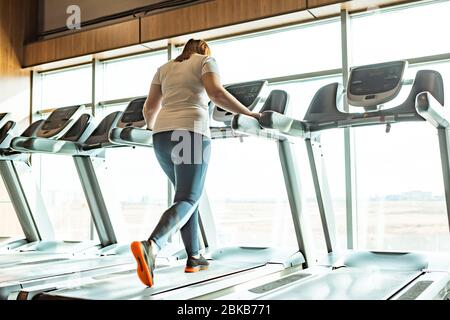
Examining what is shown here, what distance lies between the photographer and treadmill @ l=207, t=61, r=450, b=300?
114 inches

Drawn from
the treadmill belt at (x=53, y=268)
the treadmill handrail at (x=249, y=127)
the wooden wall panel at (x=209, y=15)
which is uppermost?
the wooden wall panel at (x=209, y=15)

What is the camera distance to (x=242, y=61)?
5934mm

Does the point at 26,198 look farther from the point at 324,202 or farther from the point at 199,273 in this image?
the point at 324,202

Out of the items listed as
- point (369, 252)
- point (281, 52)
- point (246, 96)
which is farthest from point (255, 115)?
point (281, 52)

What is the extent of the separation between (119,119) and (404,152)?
103 inches

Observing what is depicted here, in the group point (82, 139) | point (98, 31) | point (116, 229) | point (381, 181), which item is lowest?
point (116, 229)

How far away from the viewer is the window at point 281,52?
537cm

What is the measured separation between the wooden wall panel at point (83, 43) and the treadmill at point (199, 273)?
1.97 meters

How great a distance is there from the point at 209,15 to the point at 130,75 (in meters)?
1.54

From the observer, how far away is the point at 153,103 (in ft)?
10.6

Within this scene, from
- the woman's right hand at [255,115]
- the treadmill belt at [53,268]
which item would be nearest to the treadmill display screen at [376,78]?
the woman's right hand at [255,115]

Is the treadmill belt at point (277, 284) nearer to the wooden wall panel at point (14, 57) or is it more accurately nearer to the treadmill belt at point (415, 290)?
the treadmill belt at point (415, 290)

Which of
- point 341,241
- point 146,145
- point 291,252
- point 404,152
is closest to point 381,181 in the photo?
point 404,152
